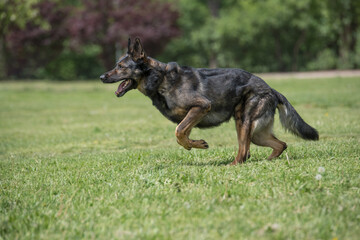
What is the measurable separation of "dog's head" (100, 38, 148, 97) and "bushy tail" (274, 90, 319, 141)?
6.19 feet

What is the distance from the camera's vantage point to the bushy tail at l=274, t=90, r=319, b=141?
604cm

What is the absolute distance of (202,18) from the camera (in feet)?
148

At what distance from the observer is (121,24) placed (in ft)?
120

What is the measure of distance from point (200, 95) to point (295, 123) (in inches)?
55.5

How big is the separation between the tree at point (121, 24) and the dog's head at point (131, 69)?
30844 mm

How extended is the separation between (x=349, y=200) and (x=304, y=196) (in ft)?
1.30

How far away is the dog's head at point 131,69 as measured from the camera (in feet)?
18.9

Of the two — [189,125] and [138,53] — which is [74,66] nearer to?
[138,53]

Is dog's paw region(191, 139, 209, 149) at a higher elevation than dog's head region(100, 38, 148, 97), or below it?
below

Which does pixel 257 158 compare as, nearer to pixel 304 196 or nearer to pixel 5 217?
pixel 304 196

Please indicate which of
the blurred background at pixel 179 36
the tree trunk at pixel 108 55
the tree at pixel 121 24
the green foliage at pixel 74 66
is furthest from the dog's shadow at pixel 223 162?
the green foliage at pixel 74 66

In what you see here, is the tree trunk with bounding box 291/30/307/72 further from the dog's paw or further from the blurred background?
the dog's paw

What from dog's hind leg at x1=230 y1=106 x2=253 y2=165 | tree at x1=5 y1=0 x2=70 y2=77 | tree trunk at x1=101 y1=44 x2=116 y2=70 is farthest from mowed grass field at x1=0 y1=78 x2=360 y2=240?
tree at x1=5 y1=0 x2=70 y2=77

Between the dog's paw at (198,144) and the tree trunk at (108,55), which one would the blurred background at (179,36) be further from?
the dog's paw at (198,144)
